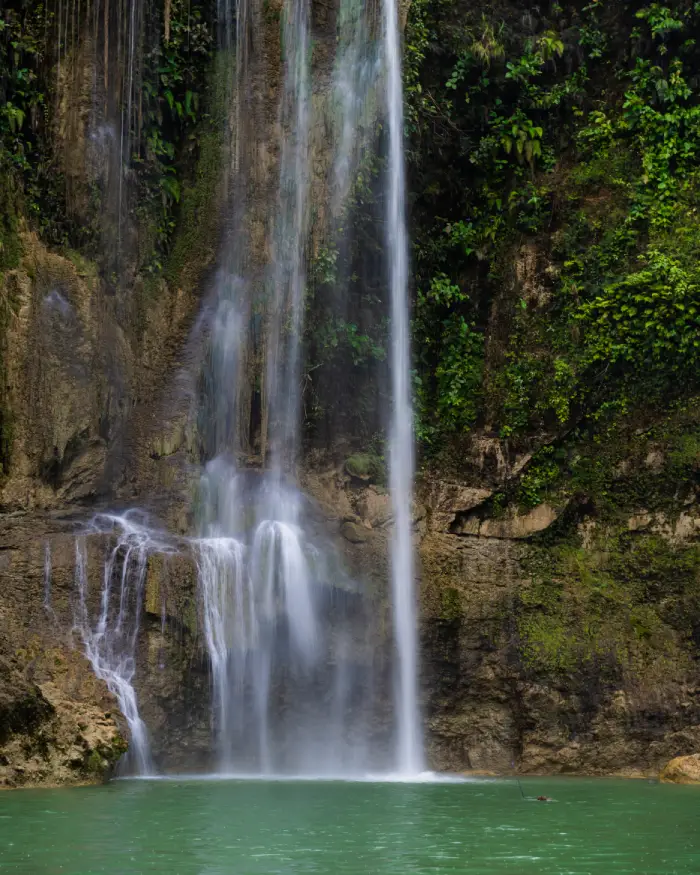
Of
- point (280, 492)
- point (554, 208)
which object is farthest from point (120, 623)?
point (554, 208)

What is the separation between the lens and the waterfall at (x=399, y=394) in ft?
57.2

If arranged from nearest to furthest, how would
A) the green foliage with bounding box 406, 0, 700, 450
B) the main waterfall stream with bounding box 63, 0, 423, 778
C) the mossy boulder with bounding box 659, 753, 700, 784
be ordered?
the mossy boulder with bounding box 659, 753, 700, 784 → the main waterfall stream with bounding box 63, 0, 423, 778 → the green foliage with bounding box 406, 0, 700, 450

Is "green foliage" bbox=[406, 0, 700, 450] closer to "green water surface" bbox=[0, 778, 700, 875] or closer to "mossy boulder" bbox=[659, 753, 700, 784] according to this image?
"mossy boulder" bbox=[659, 753, 700, 784]

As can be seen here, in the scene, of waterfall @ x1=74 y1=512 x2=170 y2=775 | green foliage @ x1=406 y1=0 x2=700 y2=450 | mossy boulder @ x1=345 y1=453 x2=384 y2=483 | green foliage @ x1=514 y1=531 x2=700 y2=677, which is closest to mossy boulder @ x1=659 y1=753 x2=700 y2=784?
green foliage @ x1=514 y1=531 x2=700 y2=677

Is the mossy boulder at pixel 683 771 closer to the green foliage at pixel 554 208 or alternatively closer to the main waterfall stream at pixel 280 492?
the main waterfall stream at pixel 280 492

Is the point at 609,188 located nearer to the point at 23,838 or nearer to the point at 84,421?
the point at 84,421

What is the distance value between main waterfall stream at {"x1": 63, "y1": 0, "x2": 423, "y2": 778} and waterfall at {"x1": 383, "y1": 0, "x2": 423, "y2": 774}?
0.09 feet

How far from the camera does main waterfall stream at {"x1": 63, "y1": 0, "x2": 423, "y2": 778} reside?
15.9 meters

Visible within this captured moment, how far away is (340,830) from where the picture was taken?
9945 millimetres

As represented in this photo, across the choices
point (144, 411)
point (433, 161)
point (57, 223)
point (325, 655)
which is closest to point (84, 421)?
point (144, 411)

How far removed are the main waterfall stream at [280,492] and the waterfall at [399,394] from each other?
0.09 ft

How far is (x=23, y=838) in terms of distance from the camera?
9219 millimetres

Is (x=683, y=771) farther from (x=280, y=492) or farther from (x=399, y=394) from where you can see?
(x=399, y=394)

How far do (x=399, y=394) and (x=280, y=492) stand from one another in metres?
3.20
